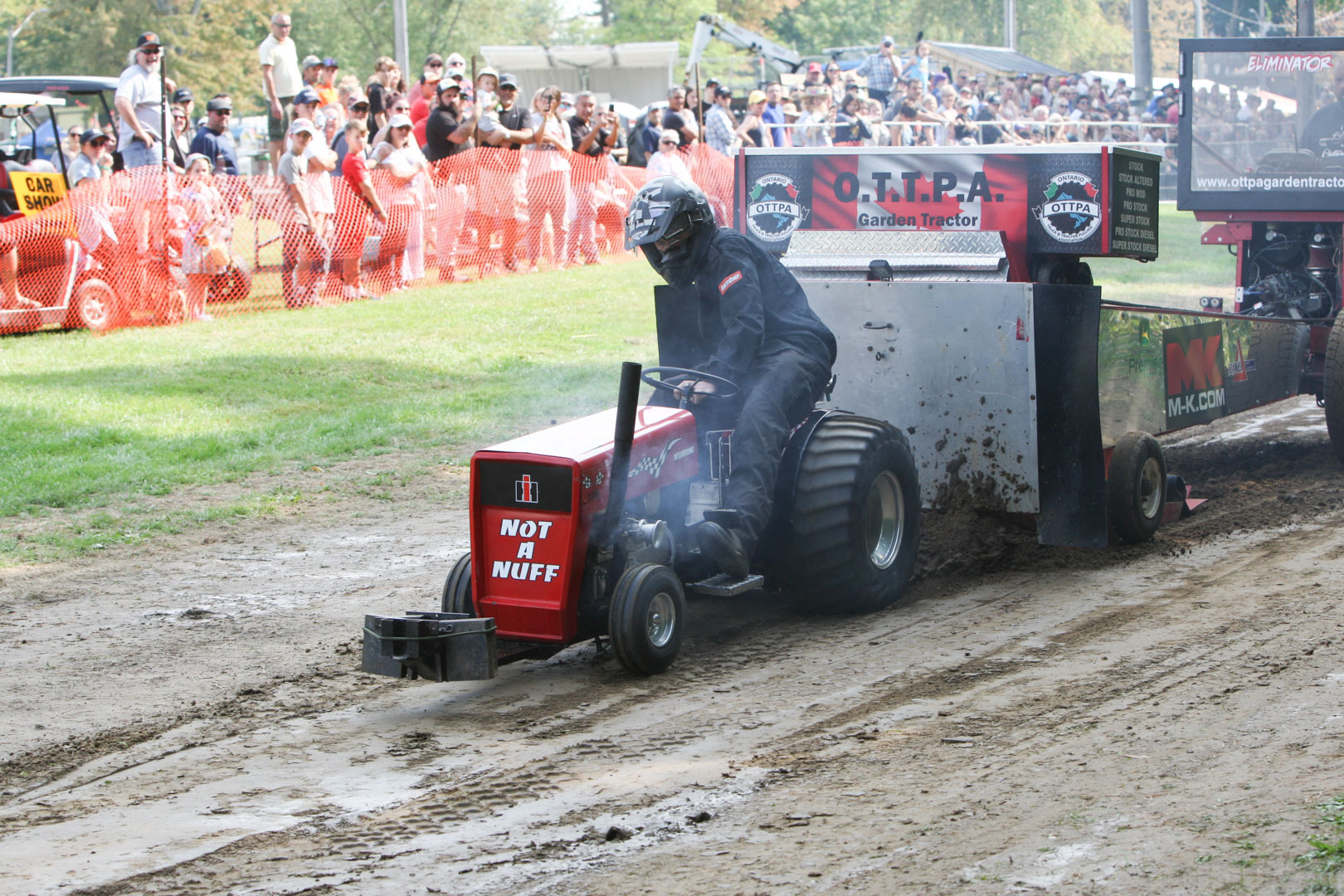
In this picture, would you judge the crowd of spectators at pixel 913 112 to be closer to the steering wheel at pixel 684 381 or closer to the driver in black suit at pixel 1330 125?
the driver in black suit at pixel 1330 125

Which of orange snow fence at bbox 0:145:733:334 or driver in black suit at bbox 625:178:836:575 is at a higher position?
orange snow fence at bbox 0:145:733:334

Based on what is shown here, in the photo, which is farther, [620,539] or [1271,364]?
[1271,364]

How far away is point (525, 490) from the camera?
16.8ft

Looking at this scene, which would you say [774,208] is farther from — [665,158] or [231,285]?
[665,158]

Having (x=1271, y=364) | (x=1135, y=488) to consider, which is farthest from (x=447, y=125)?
(x=1135, y=488)

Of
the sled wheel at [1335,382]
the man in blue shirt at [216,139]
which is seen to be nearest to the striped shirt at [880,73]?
the man in blue shirt at [216,139]

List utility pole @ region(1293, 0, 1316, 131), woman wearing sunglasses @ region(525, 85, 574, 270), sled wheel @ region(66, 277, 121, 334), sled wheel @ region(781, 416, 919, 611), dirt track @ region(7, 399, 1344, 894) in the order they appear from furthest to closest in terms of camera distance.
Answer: woman wearing sunglasses @ region(525, 85, 574, 270), sled wheel @ region(66, 277, 121, 334), utility pole @ region(1293, 0, 1316, 131), sled wheel @ region(781, 416, 919, 611), dirt track @ region(7, 399, 1344, 894)

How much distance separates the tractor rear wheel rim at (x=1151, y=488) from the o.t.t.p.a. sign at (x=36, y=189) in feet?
33.4

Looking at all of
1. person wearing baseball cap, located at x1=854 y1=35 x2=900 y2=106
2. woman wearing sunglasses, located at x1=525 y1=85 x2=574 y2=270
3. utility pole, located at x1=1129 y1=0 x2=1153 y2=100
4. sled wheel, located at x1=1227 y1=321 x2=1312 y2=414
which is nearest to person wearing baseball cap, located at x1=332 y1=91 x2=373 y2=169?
woman wearing sunglasses, located at x1=525 y1=85 x2=574 y2=270

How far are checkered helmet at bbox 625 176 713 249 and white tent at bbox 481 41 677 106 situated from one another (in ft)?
106

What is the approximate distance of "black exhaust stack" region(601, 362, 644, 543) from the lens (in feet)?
16.0

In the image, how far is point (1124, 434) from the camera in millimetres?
7109

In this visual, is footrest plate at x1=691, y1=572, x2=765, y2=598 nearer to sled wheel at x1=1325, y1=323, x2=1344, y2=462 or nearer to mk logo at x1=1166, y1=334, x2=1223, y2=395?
mk logo at x1=1166, y1=334, x2=1223, y2=395

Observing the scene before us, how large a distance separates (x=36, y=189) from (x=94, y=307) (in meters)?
1.45
